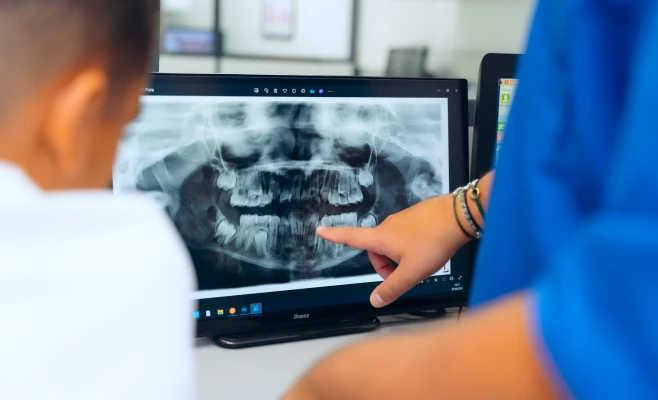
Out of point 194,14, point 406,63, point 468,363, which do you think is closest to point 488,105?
point 468,363

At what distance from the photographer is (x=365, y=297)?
1.02 m

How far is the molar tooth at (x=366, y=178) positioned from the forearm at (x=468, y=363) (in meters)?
0.67

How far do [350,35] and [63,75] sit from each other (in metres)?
3.92

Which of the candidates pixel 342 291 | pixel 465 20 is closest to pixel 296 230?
pixel 342 291

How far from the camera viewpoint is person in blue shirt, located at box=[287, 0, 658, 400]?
0.25 m

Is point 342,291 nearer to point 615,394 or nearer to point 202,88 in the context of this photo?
point 202,88

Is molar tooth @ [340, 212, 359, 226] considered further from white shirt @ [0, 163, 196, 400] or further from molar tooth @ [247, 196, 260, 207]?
white shirt @ [0, 163, 196, 400]

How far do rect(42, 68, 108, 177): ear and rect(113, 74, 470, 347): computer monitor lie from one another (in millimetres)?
455

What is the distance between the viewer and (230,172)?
37.3 inches

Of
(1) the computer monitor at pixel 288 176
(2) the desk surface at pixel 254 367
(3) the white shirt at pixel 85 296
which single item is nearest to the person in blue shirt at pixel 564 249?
(3) the white shirt at pixel 85 296

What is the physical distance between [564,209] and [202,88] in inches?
26.7

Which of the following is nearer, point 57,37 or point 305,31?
point 57,37

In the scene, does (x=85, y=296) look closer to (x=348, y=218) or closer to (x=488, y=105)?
(x=348, y=218)

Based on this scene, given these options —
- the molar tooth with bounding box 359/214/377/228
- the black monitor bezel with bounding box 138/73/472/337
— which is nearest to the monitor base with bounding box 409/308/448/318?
the black monitor bezel with bounding box 138/73/472/337
